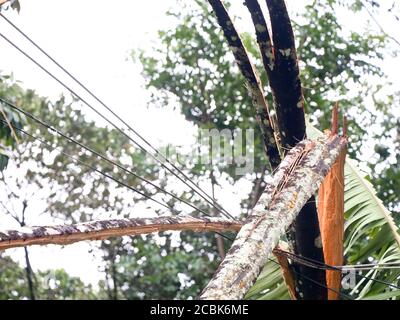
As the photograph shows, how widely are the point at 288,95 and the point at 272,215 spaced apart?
114cm

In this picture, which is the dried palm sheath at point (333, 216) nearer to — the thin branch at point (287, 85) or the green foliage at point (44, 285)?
the thin branch at point (287, 85)

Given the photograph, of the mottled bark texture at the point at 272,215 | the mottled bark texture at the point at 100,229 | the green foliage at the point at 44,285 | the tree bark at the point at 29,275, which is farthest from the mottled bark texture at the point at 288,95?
the green foliage at the point at 44,285

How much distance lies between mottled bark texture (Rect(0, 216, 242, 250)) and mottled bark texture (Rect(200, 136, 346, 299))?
34 centimetres

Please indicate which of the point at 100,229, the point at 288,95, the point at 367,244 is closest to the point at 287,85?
the point at 288,95

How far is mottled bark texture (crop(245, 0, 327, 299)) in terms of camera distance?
9.92 ft

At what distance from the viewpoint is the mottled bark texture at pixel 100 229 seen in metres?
1.81

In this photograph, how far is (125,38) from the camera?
895cm

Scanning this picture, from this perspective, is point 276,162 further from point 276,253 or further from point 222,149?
point 222,149

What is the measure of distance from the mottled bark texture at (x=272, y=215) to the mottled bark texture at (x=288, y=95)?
1.21ft

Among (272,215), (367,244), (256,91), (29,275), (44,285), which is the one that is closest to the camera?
(272,215)

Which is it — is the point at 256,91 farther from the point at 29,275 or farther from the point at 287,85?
the point at 29,275

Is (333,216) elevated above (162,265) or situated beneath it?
situated beneath

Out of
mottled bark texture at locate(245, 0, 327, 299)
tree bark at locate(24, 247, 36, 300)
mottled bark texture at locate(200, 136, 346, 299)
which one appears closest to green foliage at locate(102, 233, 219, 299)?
tree bark at locate(24, 247, 36, 300)

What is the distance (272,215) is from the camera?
201 centimetres
